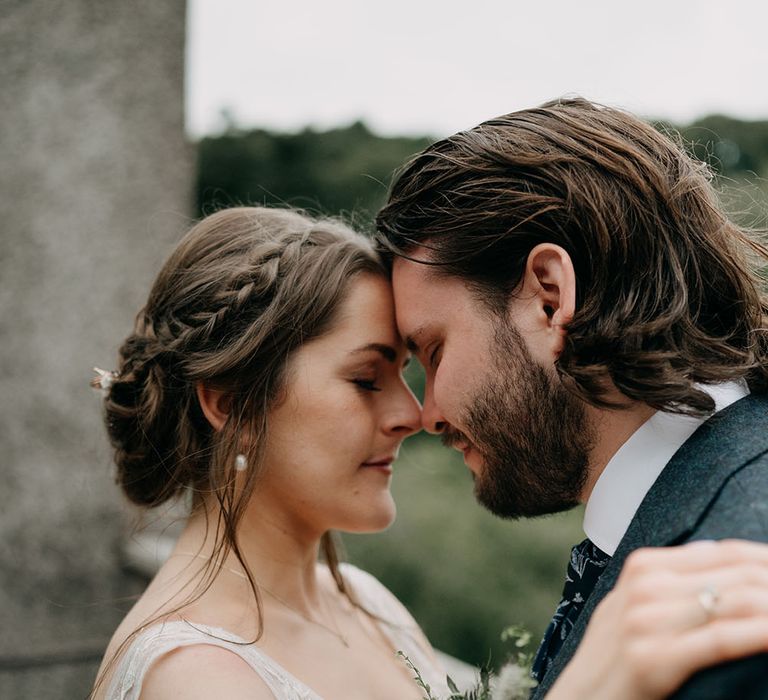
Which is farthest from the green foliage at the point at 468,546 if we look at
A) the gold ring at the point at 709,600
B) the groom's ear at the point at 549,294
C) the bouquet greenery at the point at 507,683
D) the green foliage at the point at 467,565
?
the gold ring at the point at 709,600

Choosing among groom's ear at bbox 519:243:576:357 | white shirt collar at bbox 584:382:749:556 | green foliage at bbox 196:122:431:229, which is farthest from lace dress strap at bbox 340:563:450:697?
green foliage at bbox 196:122:431:229

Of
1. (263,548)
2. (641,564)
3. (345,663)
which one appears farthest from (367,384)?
(641,564)

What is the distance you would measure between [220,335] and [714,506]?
4.85 feet

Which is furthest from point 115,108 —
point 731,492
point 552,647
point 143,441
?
point 731,492

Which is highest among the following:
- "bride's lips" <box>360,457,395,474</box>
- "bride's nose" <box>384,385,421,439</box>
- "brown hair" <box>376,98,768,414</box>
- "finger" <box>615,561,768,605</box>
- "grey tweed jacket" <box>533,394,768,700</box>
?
"brown hair" <box>376,98,768,414</box>

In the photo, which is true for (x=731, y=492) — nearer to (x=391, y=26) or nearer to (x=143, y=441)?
(x=143, y=441)

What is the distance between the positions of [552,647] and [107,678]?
1157mm

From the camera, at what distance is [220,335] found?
2416 millimetres

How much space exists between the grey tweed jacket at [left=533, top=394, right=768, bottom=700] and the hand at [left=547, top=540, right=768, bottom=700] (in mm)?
40

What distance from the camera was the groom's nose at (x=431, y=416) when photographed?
240 cm

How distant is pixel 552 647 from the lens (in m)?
2.04

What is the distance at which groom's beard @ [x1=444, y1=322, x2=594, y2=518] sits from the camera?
205 centimetres

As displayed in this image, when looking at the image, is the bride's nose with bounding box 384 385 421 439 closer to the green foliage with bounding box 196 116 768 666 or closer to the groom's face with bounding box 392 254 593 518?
the groom's face with bounding box 392 254 593 518

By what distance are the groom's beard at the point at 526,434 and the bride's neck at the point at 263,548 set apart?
70 centimetres
